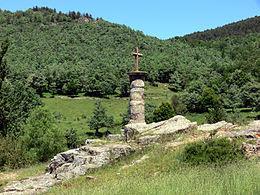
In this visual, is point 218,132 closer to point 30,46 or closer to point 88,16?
point 30,46

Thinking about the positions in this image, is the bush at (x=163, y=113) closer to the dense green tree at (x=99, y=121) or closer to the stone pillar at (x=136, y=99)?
the dense green tree at (x=99, y=121)

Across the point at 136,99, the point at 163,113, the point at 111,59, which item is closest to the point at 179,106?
the point at 163,113

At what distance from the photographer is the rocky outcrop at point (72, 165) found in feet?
61.7

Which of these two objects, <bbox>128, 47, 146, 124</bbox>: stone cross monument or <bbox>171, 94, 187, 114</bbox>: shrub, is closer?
<bbox>128, 47, 146, 124</bbox>: stone cross monument

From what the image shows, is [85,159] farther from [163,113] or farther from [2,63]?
[163,113]

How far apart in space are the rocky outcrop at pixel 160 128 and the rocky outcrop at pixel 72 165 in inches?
69.5

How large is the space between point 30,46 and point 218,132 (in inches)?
4471

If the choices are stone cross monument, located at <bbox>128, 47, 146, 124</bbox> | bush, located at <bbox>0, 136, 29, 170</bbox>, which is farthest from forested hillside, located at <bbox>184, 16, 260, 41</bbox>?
stone cross monument, located at <bbox>128, 47, 146, 124</bbox>

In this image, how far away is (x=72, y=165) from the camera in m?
20.2

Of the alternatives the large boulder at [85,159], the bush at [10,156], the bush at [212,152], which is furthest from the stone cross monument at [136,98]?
the bush at [10,156]

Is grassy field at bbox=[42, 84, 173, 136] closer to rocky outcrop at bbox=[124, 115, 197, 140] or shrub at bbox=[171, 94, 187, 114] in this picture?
shrub at bbox=[171, 94, 187, 114]

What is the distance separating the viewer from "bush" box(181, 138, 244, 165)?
16911 millimetres

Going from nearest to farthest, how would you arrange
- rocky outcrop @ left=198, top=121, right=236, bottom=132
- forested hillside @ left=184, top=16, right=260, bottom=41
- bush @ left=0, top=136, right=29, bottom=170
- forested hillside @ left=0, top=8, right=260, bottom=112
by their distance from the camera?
rocky outcrop @ left=198, top=121, right=236, bottom=132, bush @ left=0, top=136, right=29, bottom=170, forested hillside @ left=0, top=8, right=260, bottom=112, forested hillside @ left=184, top=16, right=260, bottom=41

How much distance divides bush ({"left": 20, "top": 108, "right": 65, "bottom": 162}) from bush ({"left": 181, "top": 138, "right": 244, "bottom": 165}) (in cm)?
2503
